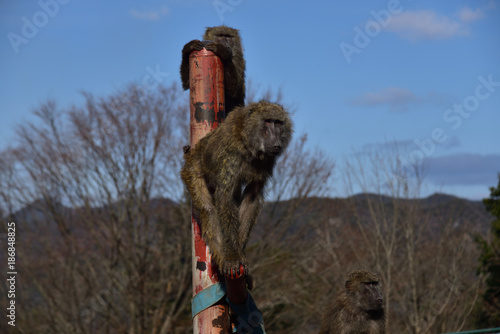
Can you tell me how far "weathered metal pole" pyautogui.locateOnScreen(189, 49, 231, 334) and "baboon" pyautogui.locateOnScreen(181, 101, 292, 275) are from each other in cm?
11

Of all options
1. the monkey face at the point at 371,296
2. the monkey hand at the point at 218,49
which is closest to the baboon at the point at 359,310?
the monkey face at the point at 371,296

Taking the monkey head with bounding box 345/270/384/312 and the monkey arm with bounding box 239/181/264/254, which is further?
the monkey head with bounding box 345/270/384/312

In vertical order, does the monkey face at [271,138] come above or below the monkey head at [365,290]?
above

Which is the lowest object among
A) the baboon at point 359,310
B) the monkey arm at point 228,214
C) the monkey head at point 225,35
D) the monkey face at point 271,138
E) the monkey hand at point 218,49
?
the baboon at point 359,310

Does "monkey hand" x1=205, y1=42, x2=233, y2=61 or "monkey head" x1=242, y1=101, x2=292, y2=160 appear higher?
"monkey hand" x1=205, y1=42, x2=233, y2=61

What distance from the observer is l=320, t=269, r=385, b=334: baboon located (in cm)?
641

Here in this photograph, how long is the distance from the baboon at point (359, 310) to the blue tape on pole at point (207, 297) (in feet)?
10.4

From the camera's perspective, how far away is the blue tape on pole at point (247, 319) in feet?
12.0

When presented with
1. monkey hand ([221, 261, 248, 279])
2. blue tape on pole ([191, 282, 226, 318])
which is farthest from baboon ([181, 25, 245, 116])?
blue tape on pole ([191, 282, 226, 318])

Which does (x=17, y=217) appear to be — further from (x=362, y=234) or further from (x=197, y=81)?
(x=197, y=81)

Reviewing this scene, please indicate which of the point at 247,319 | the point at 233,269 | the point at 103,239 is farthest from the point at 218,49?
the point at 103,239

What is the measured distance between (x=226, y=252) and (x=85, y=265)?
15552mm

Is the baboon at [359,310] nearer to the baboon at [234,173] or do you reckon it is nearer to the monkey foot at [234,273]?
Result: the baboon at [234,173]

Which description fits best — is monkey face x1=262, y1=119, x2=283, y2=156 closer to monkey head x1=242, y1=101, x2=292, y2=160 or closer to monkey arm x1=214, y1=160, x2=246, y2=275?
monkey head x1=242, y1=101, x2=292, y2=160
